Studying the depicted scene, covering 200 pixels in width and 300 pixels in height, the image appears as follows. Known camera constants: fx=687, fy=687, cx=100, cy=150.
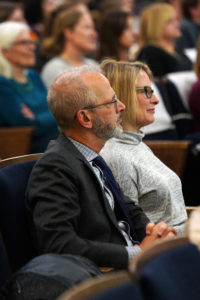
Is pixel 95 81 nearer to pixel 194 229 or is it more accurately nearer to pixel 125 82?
pixel 125 82

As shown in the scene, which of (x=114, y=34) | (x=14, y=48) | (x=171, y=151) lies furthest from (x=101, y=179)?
Result: (x=114, y=34)

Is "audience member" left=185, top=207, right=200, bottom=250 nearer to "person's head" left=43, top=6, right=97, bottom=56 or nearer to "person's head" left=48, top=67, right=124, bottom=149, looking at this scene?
"person's head" left=48, top=67, right=124, bottom=149

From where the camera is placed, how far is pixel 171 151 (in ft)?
12.7

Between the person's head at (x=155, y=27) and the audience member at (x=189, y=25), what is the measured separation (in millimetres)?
772

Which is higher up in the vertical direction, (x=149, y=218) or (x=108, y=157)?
(x=108, y=157)

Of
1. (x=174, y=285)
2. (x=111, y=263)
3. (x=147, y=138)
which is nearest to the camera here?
(x=174, y=285)

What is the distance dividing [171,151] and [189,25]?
416 centimetres

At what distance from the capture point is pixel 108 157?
110 inches

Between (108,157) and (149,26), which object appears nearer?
(108,157)

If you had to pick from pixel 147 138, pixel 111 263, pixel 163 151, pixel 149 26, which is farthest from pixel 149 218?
pixel 149 26

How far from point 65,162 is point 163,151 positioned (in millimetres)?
1579

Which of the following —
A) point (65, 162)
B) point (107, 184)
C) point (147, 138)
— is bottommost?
point (147, 138)

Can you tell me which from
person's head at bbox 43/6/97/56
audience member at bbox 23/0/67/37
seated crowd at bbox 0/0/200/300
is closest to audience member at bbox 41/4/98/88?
person's head at bbox 43/6/97/56

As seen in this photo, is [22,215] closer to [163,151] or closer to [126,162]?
[126,162]
